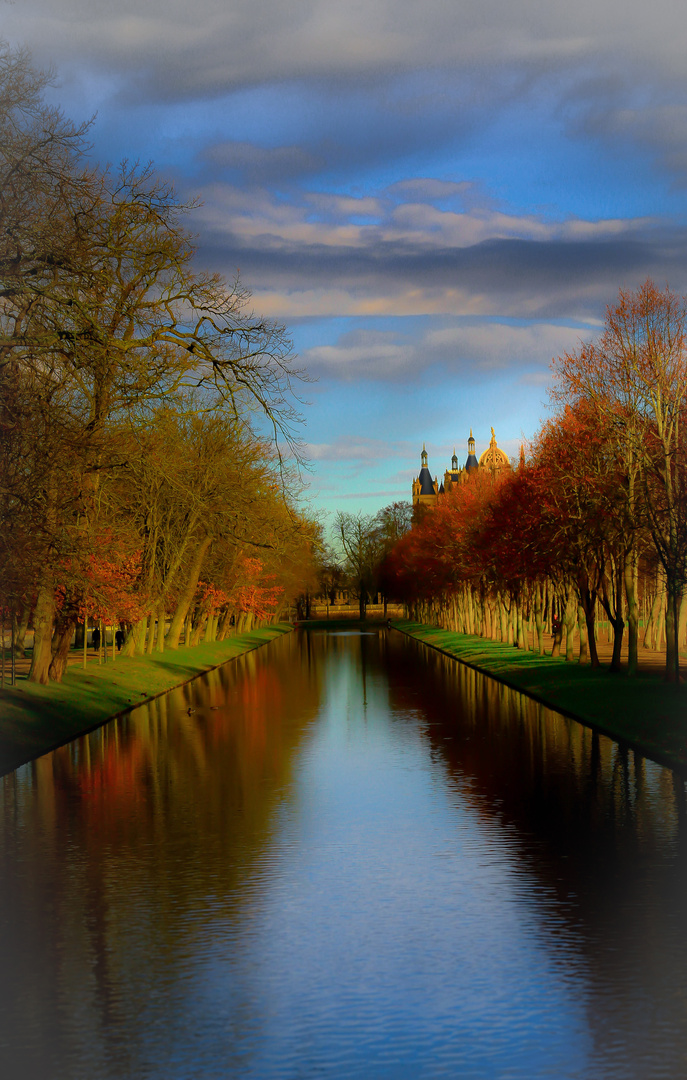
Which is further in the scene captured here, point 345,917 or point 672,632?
point 672,632

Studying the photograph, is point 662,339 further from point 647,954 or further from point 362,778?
point 647,954

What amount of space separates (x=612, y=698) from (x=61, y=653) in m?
15.2

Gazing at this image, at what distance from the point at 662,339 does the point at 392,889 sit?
25.2 meters

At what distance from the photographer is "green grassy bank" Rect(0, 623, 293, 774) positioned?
2270 centimetres

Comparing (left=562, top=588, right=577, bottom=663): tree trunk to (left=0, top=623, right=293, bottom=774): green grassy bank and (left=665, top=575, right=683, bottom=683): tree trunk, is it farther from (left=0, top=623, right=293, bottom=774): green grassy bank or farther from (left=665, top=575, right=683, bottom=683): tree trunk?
(left=0, top=623, right=293, bottom=774): green grassy bank

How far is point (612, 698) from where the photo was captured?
28.6 metres

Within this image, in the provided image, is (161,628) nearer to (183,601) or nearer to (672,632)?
(183,601)

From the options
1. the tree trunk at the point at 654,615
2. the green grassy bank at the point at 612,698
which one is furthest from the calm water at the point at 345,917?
the tree trunk at the point at 654,615

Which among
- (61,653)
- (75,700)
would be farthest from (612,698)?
(61,653)

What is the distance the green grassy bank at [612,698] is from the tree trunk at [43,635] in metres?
12.6

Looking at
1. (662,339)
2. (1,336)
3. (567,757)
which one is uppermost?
(662,339)

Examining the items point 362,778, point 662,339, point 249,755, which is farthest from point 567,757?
point 662,339

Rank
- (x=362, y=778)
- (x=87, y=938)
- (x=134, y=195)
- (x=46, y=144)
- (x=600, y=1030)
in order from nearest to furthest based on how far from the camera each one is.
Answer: (x=600, y=1030) → (x=87, y=938) → (x=362, y=778) → (x=46, y=144) → (x=134, y=195)

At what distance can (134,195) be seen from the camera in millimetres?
23719
